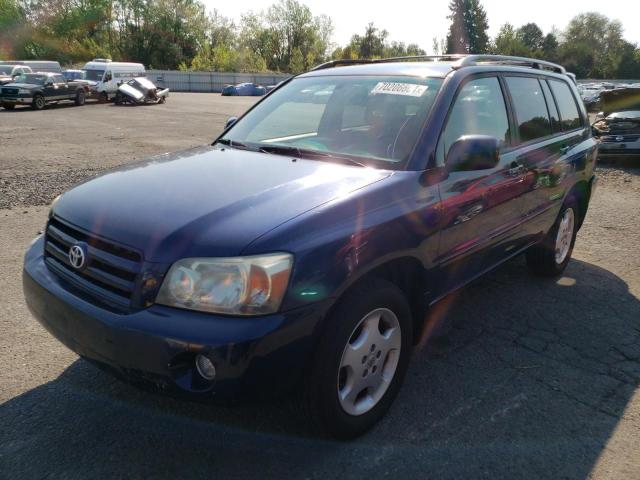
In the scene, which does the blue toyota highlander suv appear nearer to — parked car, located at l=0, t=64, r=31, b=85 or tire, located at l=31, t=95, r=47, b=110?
tire, located at l=31, t=95, r=47, b=110

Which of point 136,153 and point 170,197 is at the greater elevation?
point 170,197

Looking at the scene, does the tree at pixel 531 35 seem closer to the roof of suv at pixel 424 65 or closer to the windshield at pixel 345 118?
the roof of suv at pixel 424 65

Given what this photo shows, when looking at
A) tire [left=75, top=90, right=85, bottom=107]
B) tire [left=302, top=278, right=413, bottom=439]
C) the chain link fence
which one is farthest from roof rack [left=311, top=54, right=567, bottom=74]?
the chain link fence

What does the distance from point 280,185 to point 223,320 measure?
81 centimetres

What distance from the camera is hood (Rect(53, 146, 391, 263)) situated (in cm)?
224

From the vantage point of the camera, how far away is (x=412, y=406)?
2.95 m

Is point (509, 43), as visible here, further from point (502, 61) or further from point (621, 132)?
point (502, 61)

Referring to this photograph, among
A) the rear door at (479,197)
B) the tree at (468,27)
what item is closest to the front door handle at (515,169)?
the rear door at (479,197)

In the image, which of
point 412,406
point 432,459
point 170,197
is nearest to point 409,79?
point 170,197

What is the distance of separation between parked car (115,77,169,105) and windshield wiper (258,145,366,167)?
2925cm

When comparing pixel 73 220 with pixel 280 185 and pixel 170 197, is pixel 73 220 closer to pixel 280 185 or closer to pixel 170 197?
pixel 170 197

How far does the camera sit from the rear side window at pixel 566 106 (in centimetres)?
475

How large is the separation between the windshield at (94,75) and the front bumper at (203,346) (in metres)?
32.2

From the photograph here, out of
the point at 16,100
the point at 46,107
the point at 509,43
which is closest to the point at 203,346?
the point at 16,100
